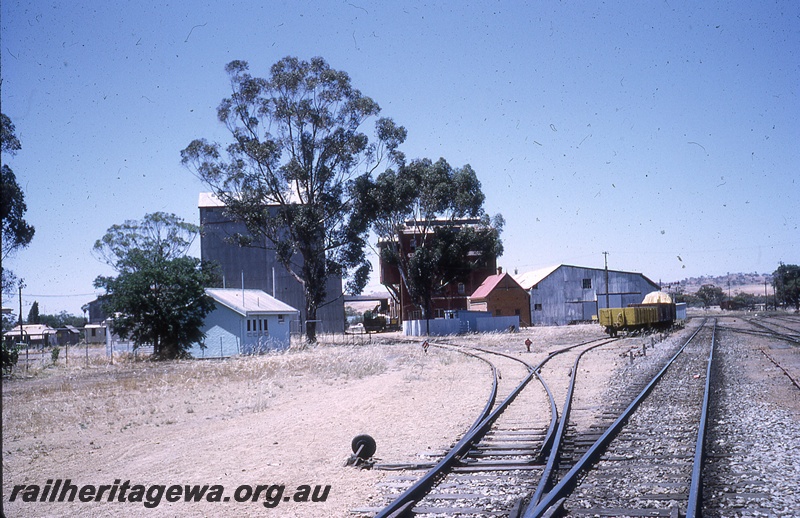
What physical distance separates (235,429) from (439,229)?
4670 centimetres

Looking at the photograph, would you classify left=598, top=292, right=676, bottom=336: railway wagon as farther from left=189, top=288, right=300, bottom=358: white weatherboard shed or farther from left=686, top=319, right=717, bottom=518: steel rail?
left=686, top=319, right=717, bottom=518: steel rail

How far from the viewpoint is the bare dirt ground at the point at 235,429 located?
26.7ft

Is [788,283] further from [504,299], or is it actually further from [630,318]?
[630,318]

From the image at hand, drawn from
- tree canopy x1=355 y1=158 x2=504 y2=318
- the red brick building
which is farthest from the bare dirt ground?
Result: the red brick building

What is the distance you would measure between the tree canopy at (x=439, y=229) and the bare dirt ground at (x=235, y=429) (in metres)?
32.4

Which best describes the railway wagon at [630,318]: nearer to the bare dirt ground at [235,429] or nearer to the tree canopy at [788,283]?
the bare dirt ground at [235,429]

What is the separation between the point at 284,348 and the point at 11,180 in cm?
1752

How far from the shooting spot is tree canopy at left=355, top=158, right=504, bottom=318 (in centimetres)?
5644

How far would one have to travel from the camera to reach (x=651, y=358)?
25.2 meters

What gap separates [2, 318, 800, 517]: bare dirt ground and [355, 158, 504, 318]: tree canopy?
1277 inches

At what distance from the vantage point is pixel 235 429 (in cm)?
1278

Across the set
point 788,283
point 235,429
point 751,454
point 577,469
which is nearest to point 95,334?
point 235,429

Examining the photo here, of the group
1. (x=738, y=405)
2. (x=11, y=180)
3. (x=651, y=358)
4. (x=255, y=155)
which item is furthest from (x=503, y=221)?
(x=738, y=405)

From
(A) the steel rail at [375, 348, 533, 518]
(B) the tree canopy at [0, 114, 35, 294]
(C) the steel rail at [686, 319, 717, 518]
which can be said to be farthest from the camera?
(B) the tree canopy at [0, 114, 35, 294]
